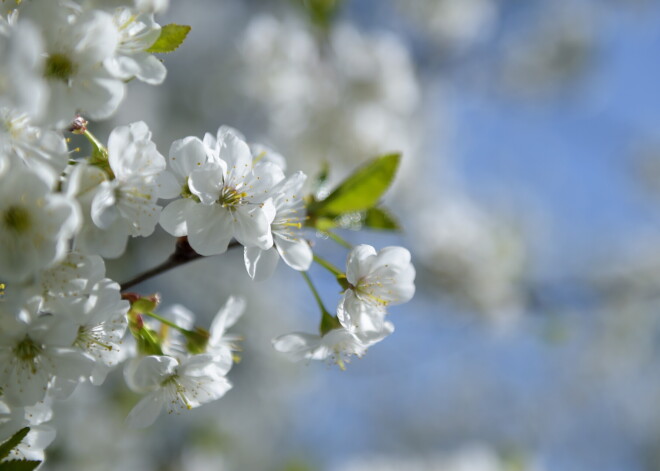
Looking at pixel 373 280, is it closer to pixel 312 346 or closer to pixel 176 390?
pixel 312 346

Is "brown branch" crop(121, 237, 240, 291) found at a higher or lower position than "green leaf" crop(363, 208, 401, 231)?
lower

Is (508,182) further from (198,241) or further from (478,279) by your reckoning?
(198,241)

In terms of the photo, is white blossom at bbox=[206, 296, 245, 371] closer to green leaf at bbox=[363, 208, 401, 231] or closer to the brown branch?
the brown branch

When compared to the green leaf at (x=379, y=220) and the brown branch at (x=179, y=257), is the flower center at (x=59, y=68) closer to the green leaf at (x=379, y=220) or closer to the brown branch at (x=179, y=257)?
the brown branch at (x=179, y=257)

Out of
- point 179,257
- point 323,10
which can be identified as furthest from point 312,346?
point 323,10

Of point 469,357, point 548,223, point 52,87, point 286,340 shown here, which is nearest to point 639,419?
point 469,357

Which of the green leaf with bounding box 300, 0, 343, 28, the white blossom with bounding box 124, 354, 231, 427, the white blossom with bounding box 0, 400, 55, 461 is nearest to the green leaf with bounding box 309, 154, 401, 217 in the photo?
the white blossom with bounding box 124, 354, 231, 427
